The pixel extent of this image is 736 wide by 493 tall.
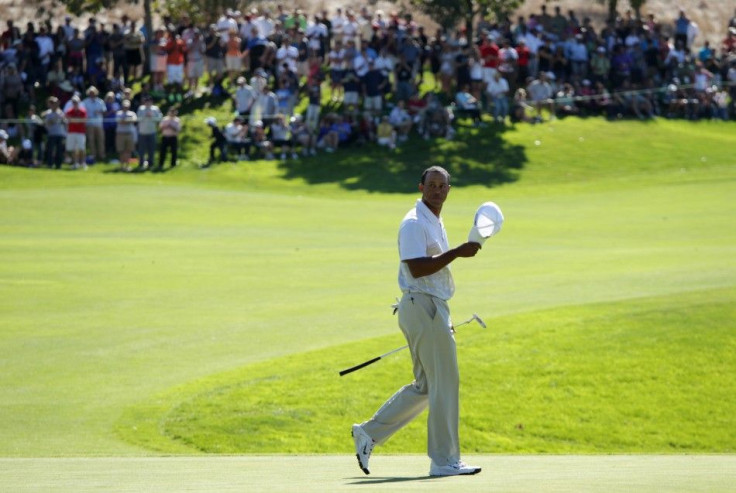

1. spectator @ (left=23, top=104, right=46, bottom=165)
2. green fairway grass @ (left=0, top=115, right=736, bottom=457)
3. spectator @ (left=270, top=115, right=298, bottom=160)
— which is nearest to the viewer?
green fairway grass @ (left=0, top=115, right=736, bottom=457)

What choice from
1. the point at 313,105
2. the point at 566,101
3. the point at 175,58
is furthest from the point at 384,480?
the point at 566,101

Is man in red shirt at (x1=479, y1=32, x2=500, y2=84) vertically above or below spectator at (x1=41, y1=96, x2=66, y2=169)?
above

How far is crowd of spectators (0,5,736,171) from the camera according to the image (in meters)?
43.0

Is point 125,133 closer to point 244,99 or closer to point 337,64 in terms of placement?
point 244,99

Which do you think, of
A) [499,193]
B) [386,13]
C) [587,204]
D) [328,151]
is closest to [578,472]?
[587,204]

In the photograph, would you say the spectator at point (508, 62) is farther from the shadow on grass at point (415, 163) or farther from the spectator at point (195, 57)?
the spectator at point (195, 57)

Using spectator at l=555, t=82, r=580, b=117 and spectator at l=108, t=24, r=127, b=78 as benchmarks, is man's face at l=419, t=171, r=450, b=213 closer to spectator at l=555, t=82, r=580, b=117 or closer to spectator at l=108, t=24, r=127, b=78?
spectator at l=108, t=24, r=127, b=78

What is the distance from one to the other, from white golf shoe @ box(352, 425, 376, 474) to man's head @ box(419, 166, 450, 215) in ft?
5.86

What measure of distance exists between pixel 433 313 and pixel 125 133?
3307cm

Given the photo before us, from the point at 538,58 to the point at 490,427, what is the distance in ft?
123

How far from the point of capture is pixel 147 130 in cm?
4119

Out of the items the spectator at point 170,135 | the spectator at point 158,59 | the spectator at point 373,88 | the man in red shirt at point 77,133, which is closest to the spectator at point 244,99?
the spectator at point 170,135

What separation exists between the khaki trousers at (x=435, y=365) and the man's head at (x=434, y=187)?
2.18 feet

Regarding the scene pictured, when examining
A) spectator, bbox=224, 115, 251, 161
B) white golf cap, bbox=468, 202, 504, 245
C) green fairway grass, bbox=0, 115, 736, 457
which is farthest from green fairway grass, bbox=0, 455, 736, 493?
spectator, bbox=224, 115, 251, 161
